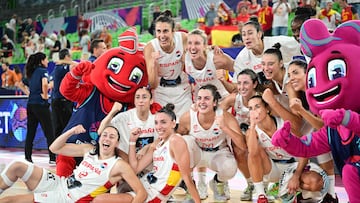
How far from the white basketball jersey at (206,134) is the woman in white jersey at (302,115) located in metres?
0.74

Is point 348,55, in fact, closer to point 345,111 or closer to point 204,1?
point 345,111

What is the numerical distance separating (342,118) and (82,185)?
2.14 m

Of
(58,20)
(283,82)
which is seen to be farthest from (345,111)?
(58,20)

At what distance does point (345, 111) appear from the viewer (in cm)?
286

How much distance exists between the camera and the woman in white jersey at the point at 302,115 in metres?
3.85

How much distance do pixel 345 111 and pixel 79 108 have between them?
2.48 m

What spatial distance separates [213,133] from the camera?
461cm

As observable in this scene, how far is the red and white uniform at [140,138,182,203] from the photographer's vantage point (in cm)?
429

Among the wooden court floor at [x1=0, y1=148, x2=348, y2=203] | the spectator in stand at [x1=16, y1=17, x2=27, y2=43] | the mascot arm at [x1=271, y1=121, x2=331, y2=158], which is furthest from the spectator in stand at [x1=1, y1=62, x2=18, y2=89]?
the mascot arm at [x1=271, y1=121, x2=331, y2=158]

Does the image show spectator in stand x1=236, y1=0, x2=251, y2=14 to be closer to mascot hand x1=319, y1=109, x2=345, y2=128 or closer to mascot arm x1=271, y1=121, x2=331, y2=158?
mascot arm x1=271, y1=121, x2=331, y2=158

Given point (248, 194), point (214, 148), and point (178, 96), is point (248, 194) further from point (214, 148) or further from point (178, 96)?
point (178, 96)

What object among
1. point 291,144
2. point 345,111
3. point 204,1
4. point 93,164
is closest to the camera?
point 345,111

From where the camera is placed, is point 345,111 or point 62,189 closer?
point 345,111

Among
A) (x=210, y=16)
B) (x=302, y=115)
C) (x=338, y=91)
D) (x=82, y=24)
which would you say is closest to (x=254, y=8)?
(x=210, y=16)
